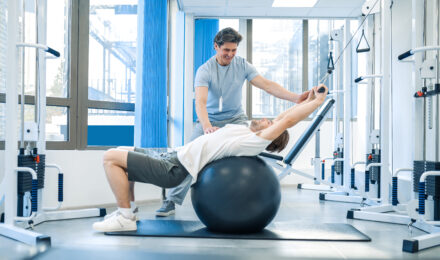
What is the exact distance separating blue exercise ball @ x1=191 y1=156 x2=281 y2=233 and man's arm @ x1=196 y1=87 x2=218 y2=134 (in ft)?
1.63

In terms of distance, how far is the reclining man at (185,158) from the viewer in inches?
84.2

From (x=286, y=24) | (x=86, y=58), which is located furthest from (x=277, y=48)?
(x=86, y=58)

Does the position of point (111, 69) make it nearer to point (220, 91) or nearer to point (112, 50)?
point (112, 50)

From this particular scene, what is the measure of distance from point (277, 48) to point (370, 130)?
2.65 metres

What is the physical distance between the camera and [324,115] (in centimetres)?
374

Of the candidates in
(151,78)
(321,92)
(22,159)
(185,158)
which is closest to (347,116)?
(321,92)

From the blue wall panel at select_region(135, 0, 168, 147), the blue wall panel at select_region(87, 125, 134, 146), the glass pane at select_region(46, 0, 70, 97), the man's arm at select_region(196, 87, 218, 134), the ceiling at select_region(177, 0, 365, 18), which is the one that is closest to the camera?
the man's arm at select_region(196, 87, 218, 134)

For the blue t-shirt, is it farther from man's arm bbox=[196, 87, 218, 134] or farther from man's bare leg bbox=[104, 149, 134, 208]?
man's bare leg bbox=[104, 149, 134, 208]

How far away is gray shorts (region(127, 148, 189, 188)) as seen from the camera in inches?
85.6

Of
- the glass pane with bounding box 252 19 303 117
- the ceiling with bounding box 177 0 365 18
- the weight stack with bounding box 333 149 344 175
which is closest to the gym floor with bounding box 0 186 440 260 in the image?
the weight stack with bounding box 333 149 344 175

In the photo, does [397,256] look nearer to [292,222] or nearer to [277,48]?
[292,222]

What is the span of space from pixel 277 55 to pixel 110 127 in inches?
111

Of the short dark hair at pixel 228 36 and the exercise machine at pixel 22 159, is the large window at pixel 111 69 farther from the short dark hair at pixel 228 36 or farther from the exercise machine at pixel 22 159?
the short dark hair at pixel 228 36

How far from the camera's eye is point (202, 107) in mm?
2707
